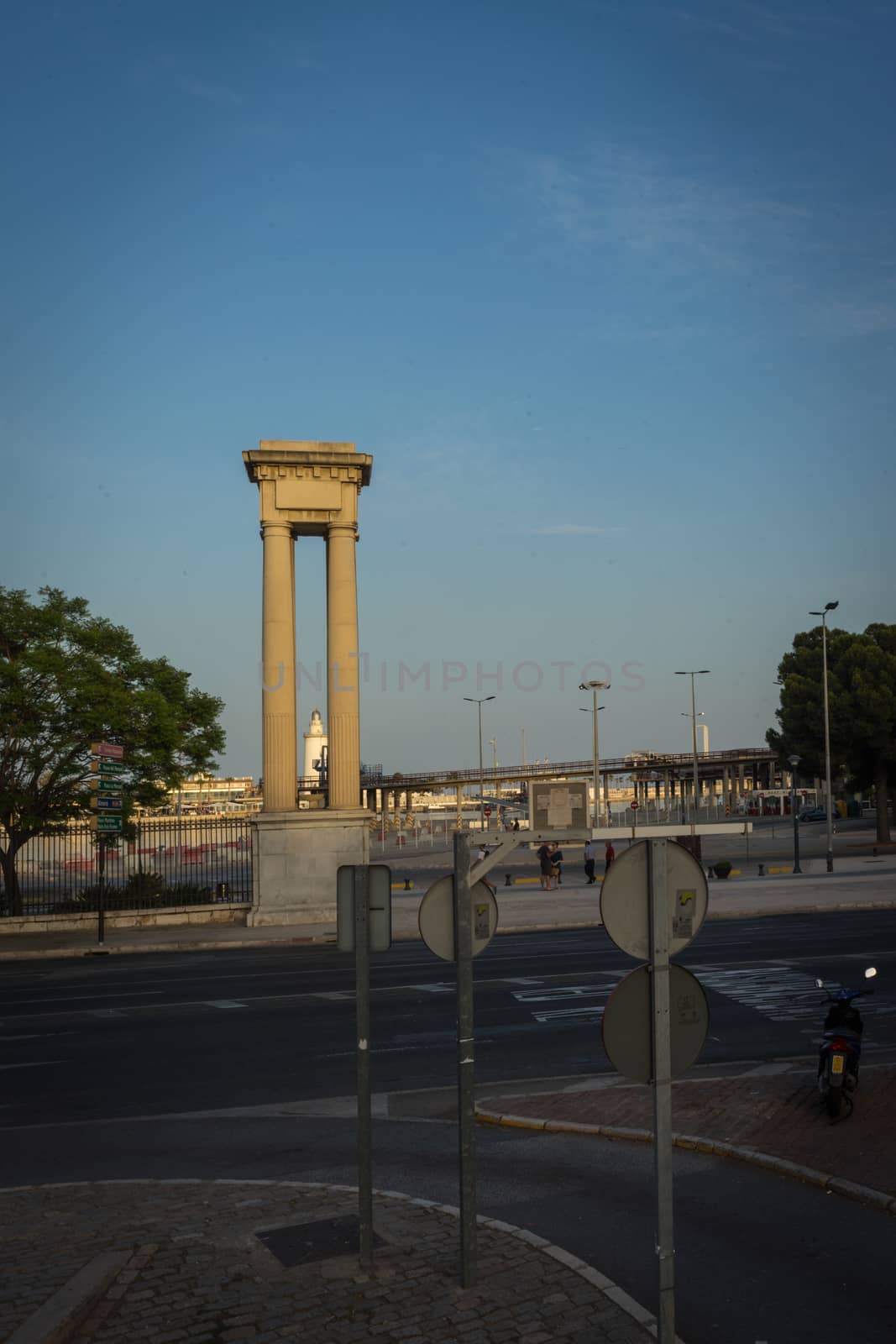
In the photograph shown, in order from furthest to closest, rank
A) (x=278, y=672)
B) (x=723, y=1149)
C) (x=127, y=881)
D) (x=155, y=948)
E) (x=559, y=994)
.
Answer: (x=127, y=881) < (x=278, y=672) < (x=155, y=948) < (x=559, y=994) < (x=723, y=1149)

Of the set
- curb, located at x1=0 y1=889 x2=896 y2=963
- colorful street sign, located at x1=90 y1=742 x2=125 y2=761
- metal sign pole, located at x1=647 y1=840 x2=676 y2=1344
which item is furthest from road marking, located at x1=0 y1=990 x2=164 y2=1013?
metal sign pole, located at x1=647 y1=840 x2=676 y2=1344

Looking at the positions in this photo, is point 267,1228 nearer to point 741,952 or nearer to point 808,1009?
point 808,1009

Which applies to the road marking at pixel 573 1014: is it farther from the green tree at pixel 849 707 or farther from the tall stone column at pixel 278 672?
the green tree at pixel 849 707

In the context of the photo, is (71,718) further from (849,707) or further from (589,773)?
(589,773)

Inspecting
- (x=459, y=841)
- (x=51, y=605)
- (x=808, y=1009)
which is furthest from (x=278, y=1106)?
(x=51, y=605)

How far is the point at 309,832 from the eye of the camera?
3133 centimetres

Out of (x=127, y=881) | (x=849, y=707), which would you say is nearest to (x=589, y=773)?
(x=849, y=707)

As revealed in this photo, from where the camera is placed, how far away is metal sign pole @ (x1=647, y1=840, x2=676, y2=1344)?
16.4 ft

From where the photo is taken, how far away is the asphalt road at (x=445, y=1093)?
702 centimetres

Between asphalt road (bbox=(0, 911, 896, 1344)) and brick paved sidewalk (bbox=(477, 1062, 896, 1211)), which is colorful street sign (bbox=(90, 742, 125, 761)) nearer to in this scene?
asphalt road (bbox=(0, 911, 896, 1344))

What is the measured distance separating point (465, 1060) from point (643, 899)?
1848 millimetres

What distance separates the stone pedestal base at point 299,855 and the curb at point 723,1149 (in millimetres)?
20478

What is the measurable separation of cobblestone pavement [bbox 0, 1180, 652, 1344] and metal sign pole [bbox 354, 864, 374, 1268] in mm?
255

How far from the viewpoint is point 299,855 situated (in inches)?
1238
